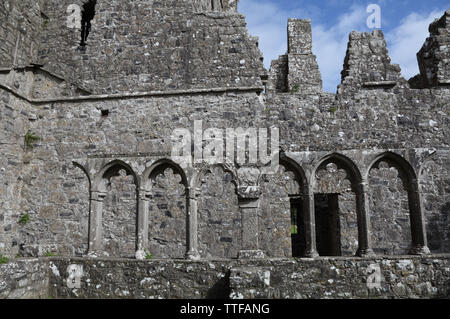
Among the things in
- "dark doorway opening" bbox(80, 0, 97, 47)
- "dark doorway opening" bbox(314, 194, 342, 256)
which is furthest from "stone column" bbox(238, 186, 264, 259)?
"dark doorway opening" bbox(80, 0, 97, 47)

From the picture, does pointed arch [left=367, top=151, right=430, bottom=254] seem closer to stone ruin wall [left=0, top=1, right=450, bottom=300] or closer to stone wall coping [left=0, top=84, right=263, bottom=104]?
stone ruin wall [left=0, top=1, right=450, bottom=300]

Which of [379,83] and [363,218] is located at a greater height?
[379,83]

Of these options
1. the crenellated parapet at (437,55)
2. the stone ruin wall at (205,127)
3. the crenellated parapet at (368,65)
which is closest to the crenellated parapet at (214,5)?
the stone ruin wall at (205,127)

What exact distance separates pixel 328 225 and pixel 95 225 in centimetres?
617

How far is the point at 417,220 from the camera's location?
515 cm

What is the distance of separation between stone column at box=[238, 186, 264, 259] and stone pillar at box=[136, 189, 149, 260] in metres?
1.45

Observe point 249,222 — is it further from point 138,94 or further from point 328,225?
point 328,225

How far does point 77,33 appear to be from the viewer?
31.0ft

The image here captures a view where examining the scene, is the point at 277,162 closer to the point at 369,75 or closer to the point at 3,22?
the point at 369,75

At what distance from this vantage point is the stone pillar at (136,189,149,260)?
5.35m

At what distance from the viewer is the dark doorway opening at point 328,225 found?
8570 millimetres

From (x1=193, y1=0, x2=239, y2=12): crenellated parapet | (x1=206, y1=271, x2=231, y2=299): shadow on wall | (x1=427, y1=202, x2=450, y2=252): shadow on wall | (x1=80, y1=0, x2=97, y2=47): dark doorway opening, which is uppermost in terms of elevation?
(x1=193, y1=0, x2=239, y2=12): crenellated parapet

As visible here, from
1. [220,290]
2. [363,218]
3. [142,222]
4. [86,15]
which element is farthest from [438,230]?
[86,15]

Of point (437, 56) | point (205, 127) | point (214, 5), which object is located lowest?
point (205, 127)
